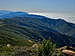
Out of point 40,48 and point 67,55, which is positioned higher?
point 40,48

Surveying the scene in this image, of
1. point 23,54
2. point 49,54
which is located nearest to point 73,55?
point 49,54

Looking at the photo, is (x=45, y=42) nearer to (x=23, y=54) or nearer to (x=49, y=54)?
(x=49, y=54)

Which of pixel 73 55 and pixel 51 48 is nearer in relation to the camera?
pixel 51 48

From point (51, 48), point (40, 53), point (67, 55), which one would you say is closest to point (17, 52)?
point (40, 53)

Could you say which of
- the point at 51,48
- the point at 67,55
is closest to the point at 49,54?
the point at 51,48

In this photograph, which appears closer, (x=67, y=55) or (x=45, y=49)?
(x=45, y=49)

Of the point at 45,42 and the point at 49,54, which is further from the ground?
the point at 45,42

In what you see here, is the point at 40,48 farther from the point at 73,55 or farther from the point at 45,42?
the point at 73,55

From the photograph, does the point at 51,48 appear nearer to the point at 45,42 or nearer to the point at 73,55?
the point at 45,42

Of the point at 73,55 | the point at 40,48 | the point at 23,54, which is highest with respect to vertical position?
the point at 40,48
